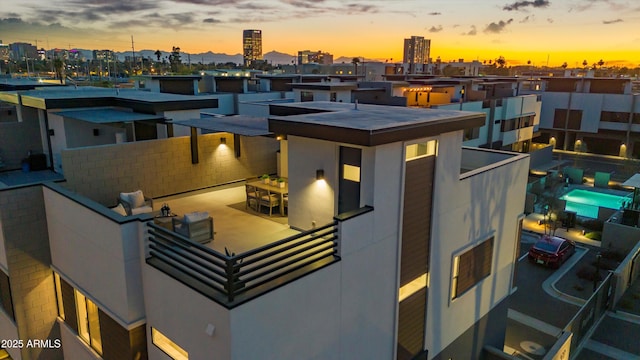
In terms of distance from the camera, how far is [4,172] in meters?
13.9

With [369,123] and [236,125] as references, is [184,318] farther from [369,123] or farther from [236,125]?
[236,125]

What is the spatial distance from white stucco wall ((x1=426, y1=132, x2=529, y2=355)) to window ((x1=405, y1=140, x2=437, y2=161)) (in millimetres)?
221

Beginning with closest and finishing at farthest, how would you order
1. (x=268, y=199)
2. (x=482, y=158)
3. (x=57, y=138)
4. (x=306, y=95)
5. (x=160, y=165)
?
(x=268, y=199), (x=160, y=165), (x=482, y=158), (x=57, y=138), (x=306, y=95)

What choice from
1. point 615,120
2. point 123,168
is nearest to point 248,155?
point 123,168

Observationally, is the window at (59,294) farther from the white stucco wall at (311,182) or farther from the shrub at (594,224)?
the shrub at (594,224)

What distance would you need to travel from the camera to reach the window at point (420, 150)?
29.1 feet

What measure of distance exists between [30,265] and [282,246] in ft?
20.9

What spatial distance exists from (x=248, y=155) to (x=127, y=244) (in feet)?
24.8

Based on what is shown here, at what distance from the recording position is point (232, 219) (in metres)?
11.4

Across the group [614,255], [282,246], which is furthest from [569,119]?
[282,246]

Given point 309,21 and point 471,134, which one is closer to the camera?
point 471,134

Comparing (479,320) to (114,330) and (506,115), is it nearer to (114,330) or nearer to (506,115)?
(114,330)

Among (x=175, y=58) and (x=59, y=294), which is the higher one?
(x=175, y=58)

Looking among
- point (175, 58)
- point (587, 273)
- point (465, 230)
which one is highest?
point (175, 58)
